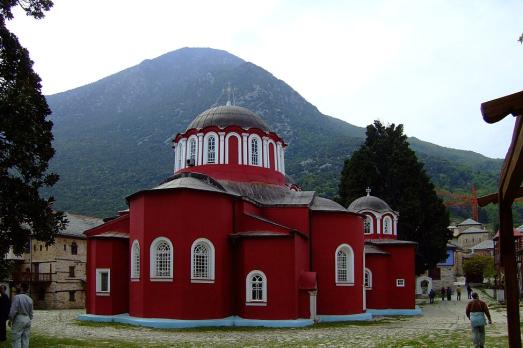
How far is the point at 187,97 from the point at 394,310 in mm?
76193

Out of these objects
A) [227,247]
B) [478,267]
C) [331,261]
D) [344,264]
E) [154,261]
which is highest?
[227,247]

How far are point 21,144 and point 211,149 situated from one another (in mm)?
13401

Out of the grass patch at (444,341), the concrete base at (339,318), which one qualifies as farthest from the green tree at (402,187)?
the grass patch at (444,341)

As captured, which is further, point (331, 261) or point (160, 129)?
point (160, 129)

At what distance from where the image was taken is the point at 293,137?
86312 millimetres

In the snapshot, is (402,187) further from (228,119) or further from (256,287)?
(256,287)

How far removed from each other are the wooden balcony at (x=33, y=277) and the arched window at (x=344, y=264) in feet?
68.7

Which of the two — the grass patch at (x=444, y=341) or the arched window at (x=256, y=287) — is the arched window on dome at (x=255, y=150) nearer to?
the arched window at (x=256, y=287)

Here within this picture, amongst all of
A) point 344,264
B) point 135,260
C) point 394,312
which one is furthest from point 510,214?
point 394,312

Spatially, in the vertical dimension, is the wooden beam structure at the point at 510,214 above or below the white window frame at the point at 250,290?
above

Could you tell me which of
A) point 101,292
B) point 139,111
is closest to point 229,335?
point 101,292

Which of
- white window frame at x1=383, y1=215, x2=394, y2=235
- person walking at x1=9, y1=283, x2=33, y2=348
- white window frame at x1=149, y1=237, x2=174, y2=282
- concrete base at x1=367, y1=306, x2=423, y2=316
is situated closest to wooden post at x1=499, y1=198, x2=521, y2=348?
person walking at x1=9, y1=283, x2=33, y2=348

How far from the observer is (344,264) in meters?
25.2

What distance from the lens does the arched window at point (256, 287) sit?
2169cm
